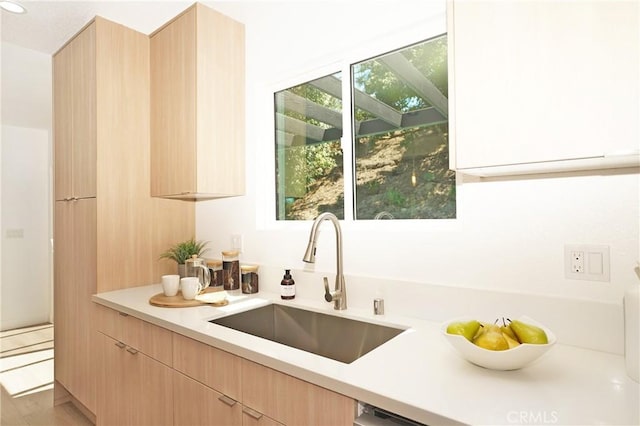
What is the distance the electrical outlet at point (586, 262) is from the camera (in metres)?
1.13

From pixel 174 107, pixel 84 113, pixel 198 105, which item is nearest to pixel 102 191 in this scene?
pixel 84 113

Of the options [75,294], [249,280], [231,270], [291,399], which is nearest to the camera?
[291,399]

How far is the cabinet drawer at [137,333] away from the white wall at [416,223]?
0.63 m

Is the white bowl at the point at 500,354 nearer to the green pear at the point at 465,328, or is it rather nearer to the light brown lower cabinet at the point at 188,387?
the green pear at the point at 465,328

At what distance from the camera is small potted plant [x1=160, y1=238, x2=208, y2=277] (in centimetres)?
228

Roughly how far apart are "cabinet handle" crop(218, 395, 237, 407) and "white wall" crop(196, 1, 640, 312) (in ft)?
2.38

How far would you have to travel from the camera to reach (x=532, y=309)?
48.8 inches

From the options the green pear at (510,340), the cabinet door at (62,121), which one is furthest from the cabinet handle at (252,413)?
the cabinet door at (62,121)

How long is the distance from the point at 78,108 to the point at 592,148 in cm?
262

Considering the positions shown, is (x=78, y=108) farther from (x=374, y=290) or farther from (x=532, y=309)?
(x=532, y=309)

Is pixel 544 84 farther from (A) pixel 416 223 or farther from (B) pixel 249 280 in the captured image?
(B) pixel 249 280

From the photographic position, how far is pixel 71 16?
2279mm

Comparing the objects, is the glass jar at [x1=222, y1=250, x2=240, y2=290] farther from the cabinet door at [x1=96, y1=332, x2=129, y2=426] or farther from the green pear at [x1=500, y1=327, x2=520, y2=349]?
the green pear at [x1=500, y1=327, x2=520, y2=349]

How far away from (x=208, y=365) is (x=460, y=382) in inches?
34.1
